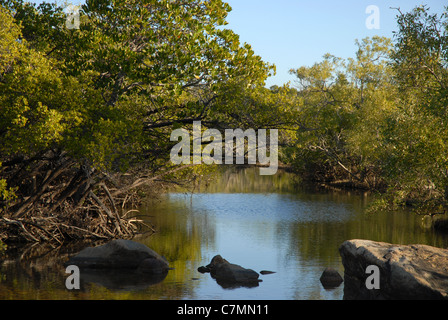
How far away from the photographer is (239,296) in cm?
1539

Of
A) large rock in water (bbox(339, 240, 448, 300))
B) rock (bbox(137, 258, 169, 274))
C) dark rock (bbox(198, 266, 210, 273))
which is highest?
large rock in water (bbox(339, 240, 448, 300))

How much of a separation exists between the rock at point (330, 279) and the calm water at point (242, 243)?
28 cm

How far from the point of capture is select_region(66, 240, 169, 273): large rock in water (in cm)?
1844

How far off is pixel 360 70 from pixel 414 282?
4142 centimetres

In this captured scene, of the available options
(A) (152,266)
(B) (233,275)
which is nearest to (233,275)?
(B) (233,275)

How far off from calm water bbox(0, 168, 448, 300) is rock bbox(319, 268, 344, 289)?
0.28m

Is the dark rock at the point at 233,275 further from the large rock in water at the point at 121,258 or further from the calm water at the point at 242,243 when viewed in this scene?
the large rock in water at the point at 121,258

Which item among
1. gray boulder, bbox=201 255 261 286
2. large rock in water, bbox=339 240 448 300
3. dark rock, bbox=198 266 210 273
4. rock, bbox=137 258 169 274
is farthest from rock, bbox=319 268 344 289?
rock, bbox=137 258 169 274

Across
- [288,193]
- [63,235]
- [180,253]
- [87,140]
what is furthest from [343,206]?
[87,140]

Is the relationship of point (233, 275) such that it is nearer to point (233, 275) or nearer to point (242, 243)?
point (233, 275)

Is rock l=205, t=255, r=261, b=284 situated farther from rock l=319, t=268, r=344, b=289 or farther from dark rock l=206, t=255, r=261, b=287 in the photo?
rock l=319, t=268, r=344, b=289

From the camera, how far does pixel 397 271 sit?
14.6 meters

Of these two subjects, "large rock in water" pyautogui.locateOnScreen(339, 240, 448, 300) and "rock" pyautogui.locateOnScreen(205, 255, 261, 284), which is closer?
"large rock in water" pyautogui.locateOnScreen(339, 240, 448, 300)
